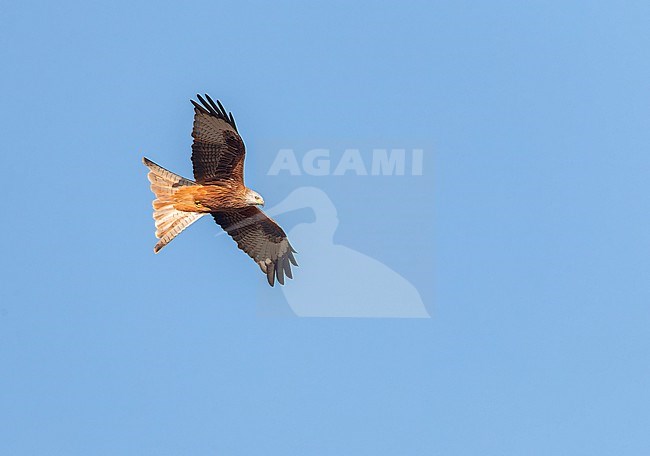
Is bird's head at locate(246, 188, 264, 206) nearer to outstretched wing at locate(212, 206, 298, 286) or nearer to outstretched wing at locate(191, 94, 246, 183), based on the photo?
outstretched wing at locate(191, 94, 246, 183)

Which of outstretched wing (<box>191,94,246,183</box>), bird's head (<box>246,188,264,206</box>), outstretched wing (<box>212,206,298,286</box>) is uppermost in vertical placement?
outstretched wing (<box>191,94,246,183</box>)

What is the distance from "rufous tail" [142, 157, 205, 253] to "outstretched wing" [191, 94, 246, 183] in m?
0.30

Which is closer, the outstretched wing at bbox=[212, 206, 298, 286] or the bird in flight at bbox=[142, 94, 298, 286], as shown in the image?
the bird in flight at bbox=[142, 94, 298, 286]

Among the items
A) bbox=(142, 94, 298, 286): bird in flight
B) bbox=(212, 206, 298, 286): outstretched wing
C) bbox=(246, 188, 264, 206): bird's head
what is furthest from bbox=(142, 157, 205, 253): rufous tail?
bbox=(246, 188, 264, 206): bird's head

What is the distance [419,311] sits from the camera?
15594mm

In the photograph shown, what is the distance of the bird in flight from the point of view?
41.8 ft

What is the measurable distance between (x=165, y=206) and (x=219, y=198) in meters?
0.54

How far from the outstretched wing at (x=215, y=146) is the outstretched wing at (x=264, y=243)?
0.77m

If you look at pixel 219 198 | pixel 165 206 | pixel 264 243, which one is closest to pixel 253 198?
pixel 219 198

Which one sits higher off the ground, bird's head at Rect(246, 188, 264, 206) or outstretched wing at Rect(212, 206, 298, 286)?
bird's head at Rect(246, 188, 264, 206)

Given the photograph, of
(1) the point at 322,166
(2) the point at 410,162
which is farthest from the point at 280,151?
(2) the point at 410,162

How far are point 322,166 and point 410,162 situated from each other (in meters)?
0.98

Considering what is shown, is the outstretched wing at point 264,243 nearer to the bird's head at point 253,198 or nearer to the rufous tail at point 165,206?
the rufous tail at point 165,206

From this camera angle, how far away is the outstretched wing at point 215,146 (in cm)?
1269
